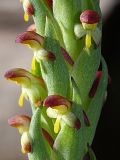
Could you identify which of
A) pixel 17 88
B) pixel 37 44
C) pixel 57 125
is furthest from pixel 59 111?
pixel 17 88

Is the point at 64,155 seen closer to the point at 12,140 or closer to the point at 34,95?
the point at 34,95

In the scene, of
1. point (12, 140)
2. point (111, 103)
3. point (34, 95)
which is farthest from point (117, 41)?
point (34, 95)

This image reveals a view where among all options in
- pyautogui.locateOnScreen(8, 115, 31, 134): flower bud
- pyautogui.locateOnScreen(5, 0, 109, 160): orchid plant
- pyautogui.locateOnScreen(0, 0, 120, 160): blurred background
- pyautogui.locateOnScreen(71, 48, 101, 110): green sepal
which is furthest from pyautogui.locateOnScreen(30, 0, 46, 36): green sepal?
Result: pyautogui.locateOnScreen(0, 0, 120, 160): blurred background

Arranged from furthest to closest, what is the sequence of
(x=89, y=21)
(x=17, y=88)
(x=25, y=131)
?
1. (x=17, y=88)
2. (x=25, y=131)
3. (x=89, y=21)

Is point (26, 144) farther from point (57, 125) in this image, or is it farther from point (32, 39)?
point (32, 39)

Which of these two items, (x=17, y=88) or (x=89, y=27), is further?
(x=17, y=88)

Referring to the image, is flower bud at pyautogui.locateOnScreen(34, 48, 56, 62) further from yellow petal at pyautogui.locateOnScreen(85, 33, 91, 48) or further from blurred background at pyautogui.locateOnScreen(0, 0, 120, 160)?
blurred background at pyautogui.locateOnScreen(0, 0, 120, 160)
